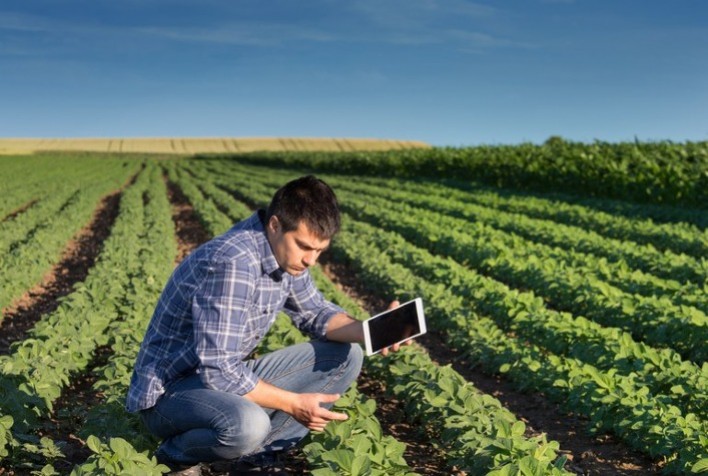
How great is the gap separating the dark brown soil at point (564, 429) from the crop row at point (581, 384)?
0.12 m

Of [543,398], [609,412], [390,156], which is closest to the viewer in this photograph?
[609,412]

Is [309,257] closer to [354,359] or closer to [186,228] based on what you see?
[354,359]

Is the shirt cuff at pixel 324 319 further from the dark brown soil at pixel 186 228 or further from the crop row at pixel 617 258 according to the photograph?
the dark brown soil at pixel 186 228

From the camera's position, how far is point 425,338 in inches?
339

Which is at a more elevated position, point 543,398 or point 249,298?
point 249,298

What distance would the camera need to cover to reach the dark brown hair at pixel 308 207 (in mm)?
3592

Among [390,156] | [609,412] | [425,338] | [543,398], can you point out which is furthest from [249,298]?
[390,156]

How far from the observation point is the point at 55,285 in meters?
11.7

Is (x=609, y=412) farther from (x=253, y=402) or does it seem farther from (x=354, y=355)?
(x=253, y=402)

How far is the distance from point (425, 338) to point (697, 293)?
3.13 m

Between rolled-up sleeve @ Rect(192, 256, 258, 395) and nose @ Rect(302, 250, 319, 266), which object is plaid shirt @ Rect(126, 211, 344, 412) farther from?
nose @ Rect(302, 250, 319, 266)

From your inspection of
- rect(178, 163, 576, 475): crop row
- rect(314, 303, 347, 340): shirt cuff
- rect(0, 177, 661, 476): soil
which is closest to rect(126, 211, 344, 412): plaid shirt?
rect(314, 303, 347, 340): shirt cuff

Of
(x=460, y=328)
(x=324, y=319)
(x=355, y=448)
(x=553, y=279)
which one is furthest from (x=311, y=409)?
(x=553, y=279)

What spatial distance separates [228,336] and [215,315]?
0.39 ft
